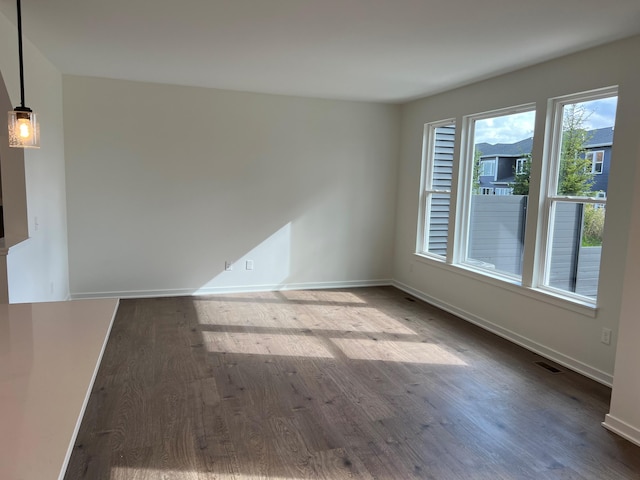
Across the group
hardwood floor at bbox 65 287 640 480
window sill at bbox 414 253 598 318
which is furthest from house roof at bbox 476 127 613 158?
hardwood floor at bbox 65 287 640 480

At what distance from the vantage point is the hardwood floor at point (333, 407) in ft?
7.86

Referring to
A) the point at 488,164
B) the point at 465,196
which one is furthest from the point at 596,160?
the point at 465,196

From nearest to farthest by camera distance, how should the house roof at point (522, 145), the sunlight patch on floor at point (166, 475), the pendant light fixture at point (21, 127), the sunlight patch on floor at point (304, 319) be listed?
the pendant light fixture at point (21, 127) < the sunlight patch on floor at point (166, 475) < the house roof at point (522, 145) < the sunlight patch on floor at point (304, 319)

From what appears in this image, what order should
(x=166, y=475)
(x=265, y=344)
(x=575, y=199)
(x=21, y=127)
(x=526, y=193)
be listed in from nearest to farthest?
(x=21, y=127)
(x=166, y=475)
(x=575, y=199)
(x=265, y=344)
(x=526, y=193)

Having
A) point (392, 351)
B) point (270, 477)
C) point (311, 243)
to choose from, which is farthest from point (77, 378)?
point (311, 243)

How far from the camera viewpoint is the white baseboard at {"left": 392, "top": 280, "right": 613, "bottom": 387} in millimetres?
3482

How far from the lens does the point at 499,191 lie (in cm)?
457

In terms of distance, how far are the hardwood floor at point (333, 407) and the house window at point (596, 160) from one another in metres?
1.62

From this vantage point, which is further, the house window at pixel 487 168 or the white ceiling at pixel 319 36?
the house window at pixel 487 168

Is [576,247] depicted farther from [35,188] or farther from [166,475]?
[35,188]

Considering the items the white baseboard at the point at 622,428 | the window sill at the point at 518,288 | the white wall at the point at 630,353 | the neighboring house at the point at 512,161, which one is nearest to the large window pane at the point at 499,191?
the neighboring house at the point at 512,161

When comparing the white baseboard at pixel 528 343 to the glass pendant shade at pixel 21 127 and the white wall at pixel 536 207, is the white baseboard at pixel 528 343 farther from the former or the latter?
the glass pendant shade at pixel 21 127

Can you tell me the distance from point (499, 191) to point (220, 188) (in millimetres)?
3174

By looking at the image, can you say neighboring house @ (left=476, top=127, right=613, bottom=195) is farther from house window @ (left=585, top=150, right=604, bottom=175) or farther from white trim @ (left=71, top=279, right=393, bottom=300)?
white trim @ (left=71, top=279, right=393, bottom=300)
